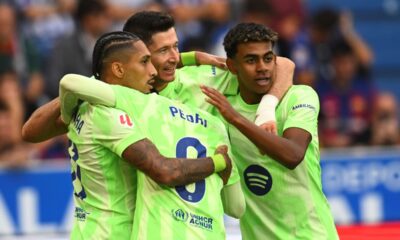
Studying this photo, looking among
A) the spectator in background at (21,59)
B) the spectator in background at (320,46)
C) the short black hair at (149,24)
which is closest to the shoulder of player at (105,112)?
the short black hair at (149,24)

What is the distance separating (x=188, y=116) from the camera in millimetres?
5375

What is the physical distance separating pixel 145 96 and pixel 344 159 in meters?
6.14

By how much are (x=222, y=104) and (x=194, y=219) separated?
2.34 ft

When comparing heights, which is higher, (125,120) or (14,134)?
(125,120)

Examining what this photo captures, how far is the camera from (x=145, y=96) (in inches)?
210

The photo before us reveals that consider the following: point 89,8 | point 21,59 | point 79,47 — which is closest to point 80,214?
point 79,47

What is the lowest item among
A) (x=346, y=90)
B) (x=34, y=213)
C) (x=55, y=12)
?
(x=34, y=213)

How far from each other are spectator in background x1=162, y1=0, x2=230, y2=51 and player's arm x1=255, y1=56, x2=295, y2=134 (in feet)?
19.2

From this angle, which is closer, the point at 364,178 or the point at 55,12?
the point at 364,178

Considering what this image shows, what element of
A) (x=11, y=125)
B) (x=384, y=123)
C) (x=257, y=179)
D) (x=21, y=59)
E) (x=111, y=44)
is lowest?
(x=384, y=123)

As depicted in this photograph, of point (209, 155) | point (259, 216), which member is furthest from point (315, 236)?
point (209, 155)

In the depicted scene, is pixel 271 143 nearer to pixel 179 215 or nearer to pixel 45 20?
pixel 179 215

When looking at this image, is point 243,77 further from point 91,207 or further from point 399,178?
point 399,178

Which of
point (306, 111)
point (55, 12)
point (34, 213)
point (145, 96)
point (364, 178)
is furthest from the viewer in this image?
point (55, 12)
